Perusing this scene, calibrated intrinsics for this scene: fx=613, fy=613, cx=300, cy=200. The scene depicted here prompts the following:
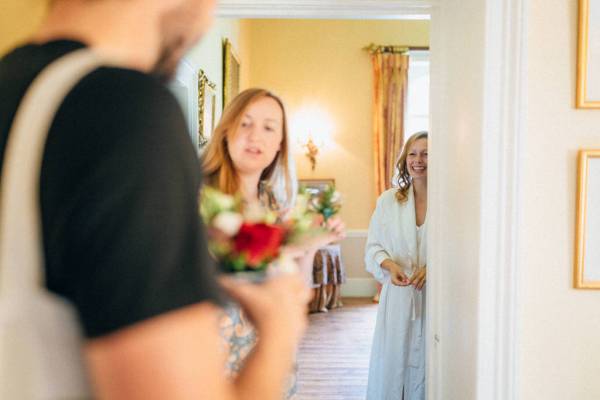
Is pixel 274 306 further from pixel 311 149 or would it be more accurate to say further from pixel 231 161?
pixel 311 149

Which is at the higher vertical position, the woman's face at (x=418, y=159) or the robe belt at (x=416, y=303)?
the woman's face at (x=418, y=159)

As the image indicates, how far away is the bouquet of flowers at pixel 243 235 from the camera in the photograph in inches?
29.3

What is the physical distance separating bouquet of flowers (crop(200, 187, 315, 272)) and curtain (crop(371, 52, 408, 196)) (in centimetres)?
731

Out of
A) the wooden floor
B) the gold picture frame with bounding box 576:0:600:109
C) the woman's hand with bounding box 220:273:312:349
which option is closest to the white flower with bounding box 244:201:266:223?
the woman's hand with bounding box 220:273:312:349

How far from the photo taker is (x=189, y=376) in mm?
434

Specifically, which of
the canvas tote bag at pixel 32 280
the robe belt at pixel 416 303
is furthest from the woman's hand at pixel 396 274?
the canvas tote bag at pixel 32 280

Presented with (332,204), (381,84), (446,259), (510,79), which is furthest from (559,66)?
(381,84)

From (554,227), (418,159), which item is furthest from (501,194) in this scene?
(418,159)

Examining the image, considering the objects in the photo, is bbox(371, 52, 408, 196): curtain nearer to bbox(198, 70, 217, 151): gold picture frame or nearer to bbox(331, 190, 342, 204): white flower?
bbox(198, 70, 217, 151): gold picture frame

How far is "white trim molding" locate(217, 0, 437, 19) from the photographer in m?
2.45

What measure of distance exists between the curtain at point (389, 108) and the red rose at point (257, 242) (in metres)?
7.42

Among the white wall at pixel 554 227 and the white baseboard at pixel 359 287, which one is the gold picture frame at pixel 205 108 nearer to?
the white wall at pixel 554 227

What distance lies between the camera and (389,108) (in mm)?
8133

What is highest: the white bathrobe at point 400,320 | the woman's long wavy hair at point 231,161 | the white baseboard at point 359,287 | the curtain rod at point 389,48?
the curtain rod at point 389,48
